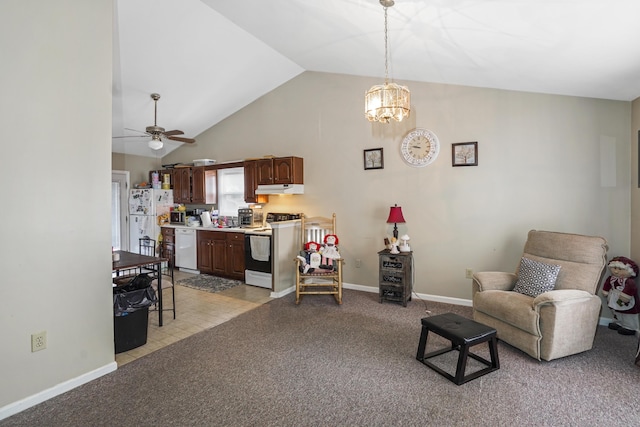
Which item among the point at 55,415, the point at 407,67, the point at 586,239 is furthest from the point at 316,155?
the point at 55,415

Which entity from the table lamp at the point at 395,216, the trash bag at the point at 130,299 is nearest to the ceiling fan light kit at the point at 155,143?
the trash bag at the point at 130,299

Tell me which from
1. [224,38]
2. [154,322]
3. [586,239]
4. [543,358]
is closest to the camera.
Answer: [543,358]

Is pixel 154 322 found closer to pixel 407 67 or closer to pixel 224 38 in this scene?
pixel 224 38

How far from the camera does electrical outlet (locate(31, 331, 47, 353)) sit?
220 cm

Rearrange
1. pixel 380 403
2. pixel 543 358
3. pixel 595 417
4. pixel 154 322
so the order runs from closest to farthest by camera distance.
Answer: pixel 595 417, pixel 380 403, pixel 543 358, pixel 154 322

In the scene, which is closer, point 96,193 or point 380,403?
point 380,403

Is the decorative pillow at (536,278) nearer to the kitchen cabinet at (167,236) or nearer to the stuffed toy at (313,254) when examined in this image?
the stuffed toy at (313,254)

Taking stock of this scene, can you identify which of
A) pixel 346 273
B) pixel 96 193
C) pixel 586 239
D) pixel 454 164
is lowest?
pixel 346 273

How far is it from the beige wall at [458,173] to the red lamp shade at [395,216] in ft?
0.76

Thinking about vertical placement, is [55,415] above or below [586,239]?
below

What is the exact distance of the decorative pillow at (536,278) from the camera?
3008mm

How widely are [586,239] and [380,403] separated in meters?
2.53

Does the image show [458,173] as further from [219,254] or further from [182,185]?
[182,185]

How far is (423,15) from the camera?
8.63 ft
